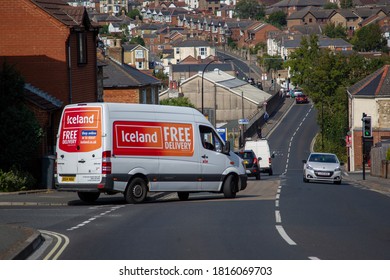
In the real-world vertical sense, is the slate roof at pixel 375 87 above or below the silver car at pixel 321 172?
above

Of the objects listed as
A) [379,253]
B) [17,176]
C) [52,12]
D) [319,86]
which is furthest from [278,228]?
[319,86]

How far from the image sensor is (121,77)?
5997 cm

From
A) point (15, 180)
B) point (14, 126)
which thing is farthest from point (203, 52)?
point (15, 180)

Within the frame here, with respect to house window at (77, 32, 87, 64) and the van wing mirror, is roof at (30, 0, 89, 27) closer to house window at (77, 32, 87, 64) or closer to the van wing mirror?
house window at (77, 32, 87, 64)

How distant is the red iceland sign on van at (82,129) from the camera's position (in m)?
26.4

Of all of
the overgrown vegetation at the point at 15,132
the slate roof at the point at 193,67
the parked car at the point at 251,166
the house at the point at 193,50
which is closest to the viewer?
the overgrown vegetation at the point at 15,132

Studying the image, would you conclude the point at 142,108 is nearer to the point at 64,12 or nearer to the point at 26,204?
the point at 26,204

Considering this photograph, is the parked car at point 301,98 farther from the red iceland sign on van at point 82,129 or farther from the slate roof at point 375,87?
the red iceland sign on van at point 82,129

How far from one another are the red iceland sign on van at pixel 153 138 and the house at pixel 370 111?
1834 inches

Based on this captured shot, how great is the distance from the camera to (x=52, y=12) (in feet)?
129

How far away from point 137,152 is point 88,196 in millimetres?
2283

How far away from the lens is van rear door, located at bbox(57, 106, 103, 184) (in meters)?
26.4

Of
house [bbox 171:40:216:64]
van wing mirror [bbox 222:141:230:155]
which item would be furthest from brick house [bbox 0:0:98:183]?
house [bbox 171:40:216:64]

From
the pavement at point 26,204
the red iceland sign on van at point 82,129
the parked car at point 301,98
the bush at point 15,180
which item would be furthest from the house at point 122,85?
the parked car at point 301,98
